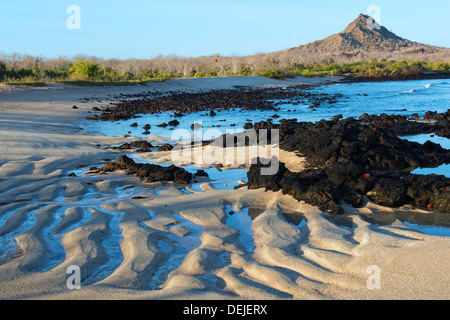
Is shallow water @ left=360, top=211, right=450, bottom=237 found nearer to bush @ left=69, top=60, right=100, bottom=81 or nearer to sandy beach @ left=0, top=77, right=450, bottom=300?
sandy beach @ left=0, top=77, right=450, bottom=300

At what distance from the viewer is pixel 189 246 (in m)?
5.45

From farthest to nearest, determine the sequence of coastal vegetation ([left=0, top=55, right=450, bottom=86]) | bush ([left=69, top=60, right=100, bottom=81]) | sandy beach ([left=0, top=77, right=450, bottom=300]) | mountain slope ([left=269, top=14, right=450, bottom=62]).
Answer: mountain slope ([left=269, top=14, right=450, bottom=62]), bush ([left=69, top=60, right=100, bottom=81]), coastal vegetation ([left=0, top=55, right=450, bottom=86]), sandy beach ([left=0, top=77, right=450, bottom=300])

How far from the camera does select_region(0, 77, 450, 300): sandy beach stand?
4.10 meters

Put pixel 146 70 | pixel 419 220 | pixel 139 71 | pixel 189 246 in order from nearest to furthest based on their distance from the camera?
pixel 189 246 → pixel 419 220 → pixel 139 71 → pixel 146 70

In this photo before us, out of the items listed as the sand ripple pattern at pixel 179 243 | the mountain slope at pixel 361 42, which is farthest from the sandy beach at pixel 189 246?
the mountain slope at pixel 361 42

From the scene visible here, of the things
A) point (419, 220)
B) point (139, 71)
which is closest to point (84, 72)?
point (139, 71)

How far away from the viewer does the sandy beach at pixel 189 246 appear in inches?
161

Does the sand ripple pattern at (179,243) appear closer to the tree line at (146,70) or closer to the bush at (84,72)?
the tree line at (146,70)

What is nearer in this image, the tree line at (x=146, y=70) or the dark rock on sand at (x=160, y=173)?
Result: the dark rock on sand at (x=160, y=173)

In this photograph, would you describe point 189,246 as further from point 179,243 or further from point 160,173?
point 160,173

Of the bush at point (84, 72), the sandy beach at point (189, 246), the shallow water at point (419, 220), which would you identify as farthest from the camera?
the bush at point (84, 72)

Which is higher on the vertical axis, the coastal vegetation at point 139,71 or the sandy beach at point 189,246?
the coastal vegetation at point 139,71

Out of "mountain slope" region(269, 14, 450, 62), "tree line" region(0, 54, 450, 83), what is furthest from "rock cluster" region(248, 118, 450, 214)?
"mountain slope" region(269, 14, 450, 62)
